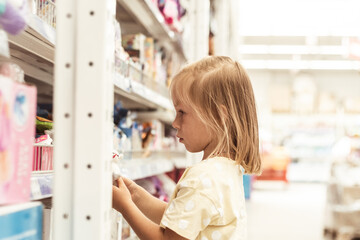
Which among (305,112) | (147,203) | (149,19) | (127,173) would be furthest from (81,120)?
(305,112)

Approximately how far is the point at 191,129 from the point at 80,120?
0.55 meters

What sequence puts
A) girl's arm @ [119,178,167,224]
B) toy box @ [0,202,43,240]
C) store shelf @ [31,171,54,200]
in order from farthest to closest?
girl's arm @ [119,178,167,224] → store shelf @ [31,171,54,200] → toy box @ [0,202,43,240]

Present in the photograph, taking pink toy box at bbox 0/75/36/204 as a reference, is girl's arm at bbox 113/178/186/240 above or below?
below

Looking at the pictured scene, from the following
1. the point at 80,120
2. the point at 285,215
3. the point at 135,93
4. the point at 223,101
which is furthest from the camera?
the point at 285,215

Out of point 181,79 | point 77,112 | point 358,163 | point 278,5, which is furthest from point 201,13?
point 278,5

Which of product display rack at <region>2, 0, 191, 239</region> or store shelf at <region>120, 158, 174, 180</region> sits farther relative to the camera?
store shelf at <region>120, 158, 174, 180</region>

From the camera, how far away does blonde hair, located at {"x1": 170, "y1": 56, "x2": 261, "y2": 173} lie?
1.48 metres

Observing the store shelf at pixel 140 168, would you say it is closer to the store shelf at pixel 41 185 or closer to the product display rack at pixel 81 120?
the store shelf at pixel 41 185

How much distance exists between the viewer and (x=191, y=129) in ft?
4.93

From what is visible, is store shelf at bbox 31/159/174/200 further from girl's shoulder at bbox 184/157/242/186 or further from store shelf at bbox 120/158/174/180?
girl's shoulder at bbox 184/157/242/186

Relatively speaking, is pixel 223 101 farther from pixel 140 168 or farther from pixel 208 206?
pixel 140 168

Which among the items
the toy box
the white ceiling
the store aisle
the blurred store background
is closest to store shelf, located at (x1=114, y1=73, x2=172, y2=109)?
the toy box

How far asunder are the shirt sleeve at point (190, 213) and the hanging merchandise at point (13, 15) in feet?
1.97

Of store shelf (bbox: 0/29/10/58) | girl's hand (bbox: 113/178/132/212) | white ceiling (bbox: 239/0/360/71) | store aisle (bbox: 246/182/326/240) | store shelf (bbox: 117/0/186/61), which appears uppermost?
white ceiling (bbox: 239/0/360/71)
